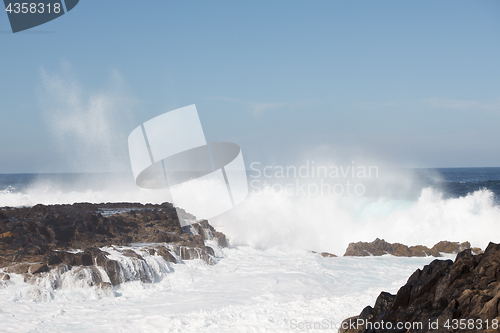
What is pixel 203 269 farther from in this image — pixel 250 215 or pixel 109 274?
pixel 250 215

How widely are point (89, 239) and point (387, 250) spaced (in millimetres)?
13209

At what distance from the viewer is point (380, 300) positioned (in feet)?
23.6

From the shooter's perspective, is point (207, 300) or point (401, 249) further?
point (401, 249)

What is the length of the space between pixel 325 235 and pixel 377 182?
20.0 metres

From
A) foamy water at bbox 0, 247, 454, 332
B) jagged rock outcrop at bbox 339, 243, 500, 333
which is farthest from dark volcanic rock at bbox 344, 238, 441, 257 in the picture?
jagged rock outcrop at bbox 339, 243, 500, 333

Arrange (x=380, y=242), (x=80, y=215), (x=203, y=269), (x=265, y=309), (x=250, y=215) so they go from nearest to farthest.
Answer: (x=265, y=309), (x=203, y=269), (x=80, y=215), (x=380, y=242), (x=250, y=215)

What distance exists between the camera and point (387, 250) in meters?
18.1

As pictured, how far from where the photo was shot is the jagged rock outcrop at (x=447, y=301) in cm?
561

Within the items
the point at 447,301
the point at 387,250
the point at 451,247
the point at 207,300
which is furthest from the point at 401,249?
the point at 447,301

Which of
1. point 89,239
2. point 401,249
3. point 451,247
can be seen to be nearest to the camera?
point 89,239

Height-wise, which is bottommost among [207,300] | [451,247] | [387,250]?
[451,247]

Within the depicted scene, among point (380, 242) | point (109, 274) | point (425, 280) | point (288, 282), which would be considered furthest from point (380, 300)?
point (380, 242)

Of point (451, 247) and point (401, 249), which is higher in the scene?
point (401, 249)

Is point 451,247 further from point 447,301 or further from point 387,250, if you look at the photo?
point 447,301
